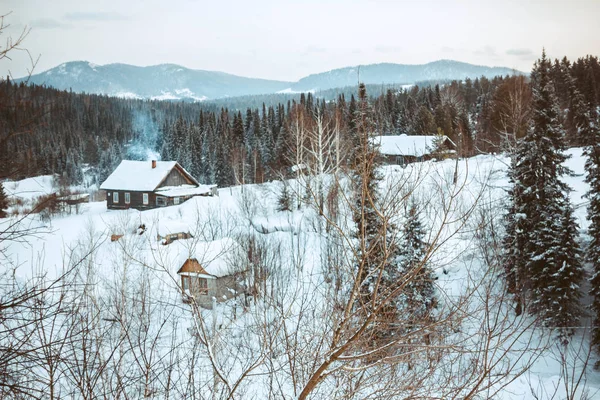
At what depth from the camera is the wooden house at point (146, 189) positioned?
4219 cm

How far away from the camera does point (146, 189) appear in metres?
41.9

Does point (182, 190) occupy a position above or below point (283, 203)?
below

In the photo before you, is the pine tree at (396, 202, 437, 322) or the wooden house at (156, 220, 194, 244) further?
the wooden house at (156, 220, 194, 244)

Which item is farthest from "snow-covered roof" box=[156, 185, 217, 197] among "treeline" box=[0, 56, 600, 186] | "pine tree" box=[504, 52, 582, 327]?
A: "pine tree" box=[504, 52, 582, 327]

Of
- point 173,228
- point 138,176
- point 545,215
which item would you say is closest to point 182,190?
point 138,176

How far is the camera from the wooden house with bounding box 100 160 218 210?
4219 centimetres

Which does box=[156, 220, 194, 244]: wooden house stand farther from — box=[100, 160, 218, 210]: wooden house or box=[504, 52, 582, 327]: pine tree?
box=[504, 52, 582, 327]: pine tree

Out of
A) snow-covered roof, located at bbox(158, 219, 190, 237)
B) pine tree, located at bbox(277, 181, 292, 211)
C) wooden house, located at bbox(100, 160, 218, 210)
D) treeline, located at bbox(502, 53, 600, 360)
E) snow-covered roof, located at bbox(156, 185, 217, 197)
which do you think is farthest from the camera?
wooden house, located at bbox(100, 160, 218, 210)

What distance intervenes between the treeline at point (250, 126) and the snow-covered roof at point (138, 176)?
7562 mm

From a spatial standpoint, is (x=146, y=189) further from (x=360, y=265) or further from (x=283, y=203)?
(x=360, y=265)

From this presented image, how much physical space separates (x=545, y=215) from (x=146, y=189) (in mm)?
37853

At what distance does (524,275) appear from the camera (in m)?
14.5

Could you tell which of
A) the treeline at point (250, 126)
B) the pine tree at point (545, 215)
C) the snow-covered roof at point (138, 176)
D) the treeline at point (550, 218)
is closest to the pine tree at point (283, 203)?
the treeline at point (250, 126)

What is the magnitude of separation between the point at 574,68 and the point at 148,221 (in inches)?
2259
